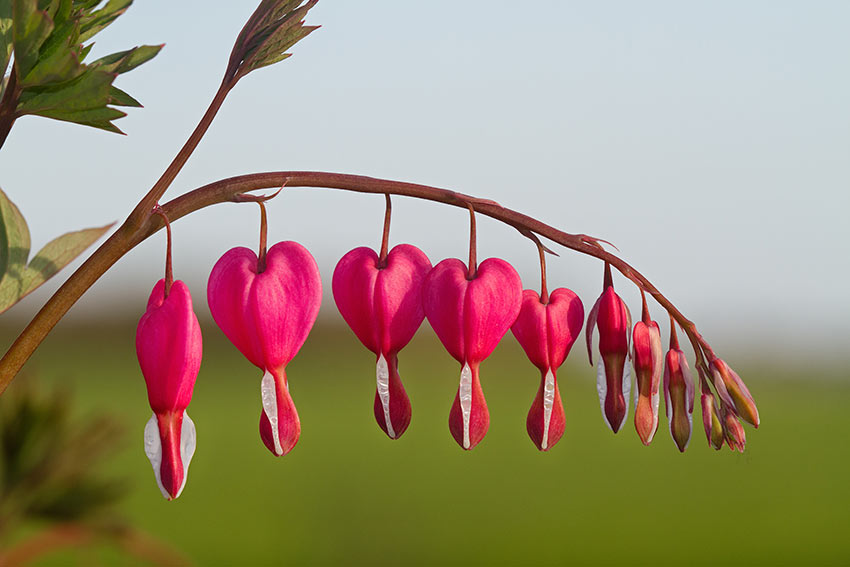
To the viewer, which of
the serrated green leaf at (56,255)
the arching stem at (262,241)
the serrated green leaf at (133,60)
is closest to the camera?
the serrated green leaf at (56,255)

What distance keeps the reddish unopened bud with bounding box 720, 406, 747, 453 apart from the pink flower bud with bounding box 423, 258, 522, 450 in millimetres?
311

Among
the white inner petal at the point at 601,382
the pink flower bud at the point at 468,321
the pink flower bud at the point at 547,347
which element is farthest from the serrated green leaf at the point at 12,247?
the white inner petal at the point at 601,382

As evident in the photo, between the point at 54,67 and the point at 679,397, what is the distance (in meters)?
0.92

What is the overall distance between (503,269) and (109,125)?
23.3 inches

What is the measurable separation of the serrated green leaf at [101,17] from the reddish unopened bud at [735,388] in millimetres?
1046

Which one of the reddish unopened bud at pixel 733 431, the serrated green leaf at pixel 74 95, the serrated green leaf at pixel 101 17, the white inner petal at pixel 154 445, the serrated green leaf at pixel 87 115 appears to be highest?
the serrated green leaf at pixel 101 17

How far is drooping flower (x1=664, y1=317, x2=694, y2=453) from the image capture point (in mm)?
1033

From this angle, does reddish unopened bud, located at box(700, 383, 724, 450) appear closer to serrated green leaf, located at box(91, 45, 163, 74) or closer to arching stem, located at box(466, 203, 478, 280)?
arching stem, located at box(466, 203, 478, 280)

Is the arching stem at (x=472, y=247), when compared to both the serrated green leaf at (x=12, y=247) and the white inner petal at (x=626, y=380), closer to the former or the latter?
the white inner petal at (x=626, y=380)

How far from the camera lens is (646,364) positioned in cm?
104

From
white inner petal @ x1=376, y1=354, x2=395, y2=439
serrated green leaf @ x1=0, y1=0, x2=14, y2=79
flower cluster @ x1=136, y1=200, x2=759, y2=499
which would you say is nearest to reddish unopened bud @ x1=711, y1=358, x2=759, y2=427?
flower cluster @ x1=136, y1=200, x2=759, y2=499

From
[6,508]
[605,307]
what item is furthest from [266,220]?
[6,508]

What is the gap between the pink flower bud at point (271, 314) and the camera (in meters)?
0.97

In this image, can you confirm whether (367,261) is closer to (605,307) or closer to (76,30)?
(605,307)
